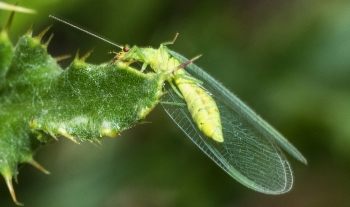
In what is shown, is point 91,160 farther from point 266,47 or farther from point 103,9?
point 266,47

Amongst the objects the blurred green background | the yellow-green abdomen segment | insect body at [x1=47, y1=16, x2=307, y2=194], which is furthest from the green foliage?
the blurred green background

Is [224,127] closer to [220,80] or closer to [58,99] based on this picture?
[220,80]

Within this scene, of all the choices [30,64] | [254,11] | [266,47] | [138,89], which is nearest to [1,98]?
[30,64]

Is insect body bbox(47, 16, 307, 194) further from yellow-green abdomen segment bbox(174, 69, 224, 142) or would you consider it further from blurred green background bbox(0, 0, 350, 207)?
blurred green background bbox(0, 0, 350, 207)

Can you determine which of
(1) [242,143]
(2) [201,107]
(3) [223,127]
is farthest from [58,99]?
(1) [242,143]

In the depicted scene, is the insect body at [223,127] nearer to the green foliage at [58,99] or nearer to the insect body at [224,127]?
the insect body at [224,127]

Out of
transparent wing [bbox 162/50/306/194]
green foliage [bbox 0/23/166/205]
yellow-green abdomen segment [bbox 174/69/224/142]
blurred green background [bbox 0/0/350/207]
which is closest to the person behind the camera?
green foliage [bbox 0/23/166/205]

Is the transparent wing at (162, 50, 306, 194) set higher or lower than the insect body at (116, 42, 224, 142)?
lower
